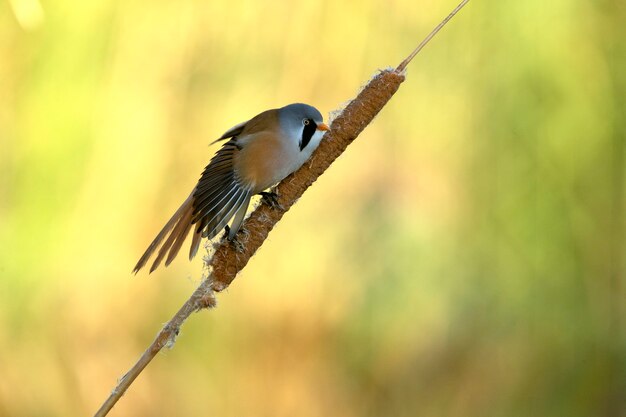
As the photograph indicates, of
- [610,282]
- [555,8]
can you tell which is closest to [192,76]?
[555,8]

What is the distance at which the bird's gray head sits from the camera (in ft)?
3.03

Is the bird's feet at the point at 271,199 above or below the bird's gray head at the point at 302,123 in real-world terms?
below

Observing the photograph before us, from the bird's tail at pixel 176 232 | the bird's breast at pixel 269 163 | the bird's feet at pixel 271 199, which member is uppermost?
the bird's breast at pixel 269 163

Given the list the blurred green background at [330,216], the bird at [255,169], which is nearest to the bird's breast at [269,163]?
the bird at [255,169]

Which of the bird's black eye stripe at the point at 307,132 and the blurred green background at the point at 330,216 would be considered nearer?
the bird's black eye stripe at the point at 307,132

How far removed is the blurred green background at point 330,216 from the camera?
1.84m

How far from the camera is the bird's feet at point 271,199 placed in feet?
2.99

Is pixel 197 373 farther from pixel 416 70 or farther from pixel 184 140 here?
pixel 416 70

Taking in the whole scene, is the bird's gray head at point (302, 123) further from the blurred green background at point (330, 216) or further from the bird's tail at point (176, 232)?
the blurred green background at point (330, 216)

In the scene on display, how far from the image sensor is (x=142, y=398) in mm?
1883

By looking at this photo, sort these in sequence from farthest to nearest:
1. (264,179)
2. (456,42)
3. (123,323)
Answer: (456,42) < (123,323) < (264,179)

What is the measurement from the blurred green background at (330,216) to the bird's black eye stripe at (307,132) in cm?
92

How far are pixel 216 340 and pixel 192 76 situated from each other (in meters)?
0.62

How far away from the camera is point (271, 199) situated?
0.92 m
